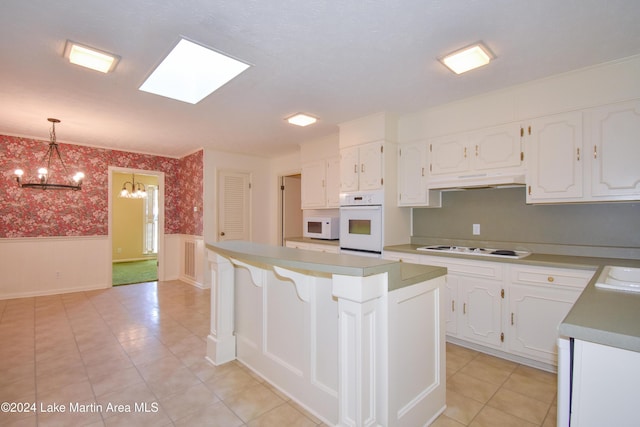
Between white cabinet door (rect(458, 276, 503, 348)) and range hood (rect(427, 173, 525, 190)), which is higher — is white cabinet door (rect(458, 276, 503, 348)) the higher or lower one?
the lower one

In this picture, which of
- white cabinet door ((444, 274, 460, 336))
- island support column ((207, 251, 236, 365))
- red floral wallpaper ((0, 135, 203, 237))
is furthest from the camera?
red floral wallpaper ((0, 135, 203, 237))

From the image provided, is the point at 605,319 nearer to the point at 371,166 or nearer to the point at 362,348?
the point at 362,348

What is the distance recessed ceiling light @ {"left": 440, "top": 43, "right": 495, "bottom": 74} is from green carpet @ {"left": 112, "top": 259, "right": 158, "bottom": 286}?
6093 mm

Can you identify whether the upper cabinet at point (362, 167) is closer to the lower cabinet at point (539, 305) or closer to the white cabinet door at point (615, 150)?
the lower cabinet at point (539, 305)

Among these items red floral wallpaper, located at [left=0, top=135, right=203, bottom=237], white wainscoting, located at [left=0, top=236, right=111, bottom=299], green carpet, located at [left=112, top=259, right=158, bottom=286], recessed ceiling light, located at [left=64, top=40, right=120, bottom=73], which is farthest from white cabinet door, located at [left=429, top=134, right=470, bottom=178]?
green carpet, located at [left=112, top=259, right=158, bottom=286]

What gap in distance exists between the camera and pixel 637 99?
2.22 m

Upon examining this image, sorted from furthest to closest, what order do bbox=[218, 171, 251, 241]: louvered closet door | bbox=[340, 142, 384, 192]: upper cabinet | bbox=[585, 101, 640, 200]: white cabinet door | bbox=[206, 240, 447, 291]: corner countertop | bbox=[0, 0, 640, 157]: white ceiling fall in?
bbox=[218, 171, 251, 241]: louvered closet door < bbox=[340, 142, 384, 192]: upper cabinet < bbox=[585, 101, 640, 200]: white cabinet door < bbox=[0, 0, 640, 157]: white ceiling < bbox=[206, 240, 447, 291]: corner countertop

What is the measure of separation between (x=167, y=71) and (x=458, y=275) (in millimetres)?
3241

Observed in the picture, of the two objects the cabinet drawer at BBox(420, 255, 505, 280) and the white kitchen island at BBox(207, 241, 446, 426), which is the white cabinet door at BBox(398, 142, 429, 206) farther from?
the white kitchen island at BBox(207, 241, 446, 426)

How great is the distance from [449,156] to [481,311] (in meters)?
Answer: 1.53

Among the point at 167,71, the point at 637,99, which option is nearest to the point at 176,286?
the point at 167,71

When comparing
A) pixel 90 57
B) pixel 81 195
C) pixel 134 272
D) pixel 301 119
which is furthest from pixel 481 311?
pixel 134 272

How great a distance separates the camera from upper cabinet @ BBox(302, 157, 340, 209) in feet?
14.3

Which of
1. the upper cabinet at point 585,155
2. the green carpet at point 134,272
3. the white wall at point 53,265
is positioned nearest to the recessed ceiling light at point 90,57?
the upper cabinet at point 585,155
